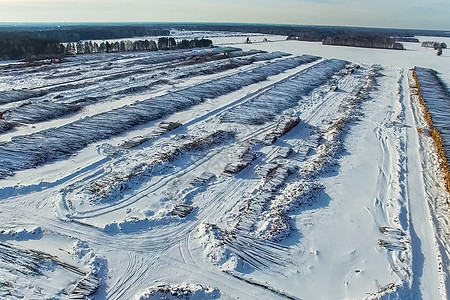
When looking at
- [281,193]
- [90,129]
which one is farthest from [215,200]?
[90,129]

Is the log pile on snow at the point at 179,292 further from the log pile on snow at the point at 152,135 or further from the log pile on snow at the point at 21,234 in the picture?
the log pile on snow at the point at 152,135

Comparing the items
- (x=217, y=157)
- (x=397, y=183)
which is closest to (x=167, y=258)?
(x=217, y=157)

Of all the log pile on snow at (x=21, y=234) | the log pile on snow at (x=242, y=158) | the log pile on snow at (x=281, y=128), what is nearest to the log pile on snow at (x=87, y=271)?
the log pile on snow at (x=21, y=234)

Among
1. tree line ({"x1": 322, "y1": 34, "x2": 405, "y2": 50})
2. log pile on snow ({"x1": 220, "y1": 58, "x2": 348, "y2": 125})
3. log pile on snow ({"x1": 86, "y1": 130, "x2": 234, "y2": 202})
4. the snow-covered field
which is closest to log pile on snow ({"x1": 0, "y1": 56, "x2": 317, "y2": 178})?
the snow-covered field

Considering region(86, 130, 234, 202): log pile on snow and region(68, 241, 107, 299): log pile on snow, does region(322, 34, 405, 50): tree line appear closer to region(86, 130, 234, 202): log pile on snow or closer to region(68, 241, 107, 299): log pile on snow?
region(86, 130, 234, 202): log pile on snow

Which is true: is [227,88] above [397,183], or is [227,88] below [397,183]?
above

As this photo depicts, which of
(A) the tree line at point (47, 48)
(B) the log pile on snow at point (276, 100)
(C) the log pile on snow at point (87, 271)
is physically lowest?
(C) the log pile on snow at point (87, 271)

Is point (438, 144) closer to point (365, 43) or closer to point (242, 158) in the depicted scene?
point (242, 158)

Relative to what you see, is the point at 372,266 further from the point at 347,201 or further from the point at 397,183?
the point at 397,183
